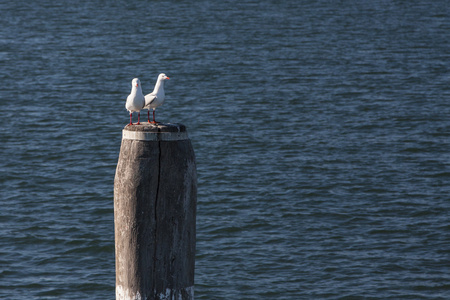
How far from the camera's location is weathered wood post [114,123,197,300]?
6.69 m

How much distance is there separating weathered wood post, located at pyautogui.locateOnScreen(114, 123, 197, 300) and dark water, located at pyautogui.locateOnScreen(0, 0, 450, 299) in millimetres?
10929

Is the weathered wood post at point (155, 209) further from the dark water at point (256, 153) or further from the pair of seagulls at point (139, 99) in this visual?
the dark water at point (256, 153)

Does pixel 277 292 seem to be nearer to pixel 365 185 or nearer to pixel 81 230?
pixel 81 230

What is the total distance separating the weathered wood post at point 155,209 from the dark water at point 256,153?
1093 cm

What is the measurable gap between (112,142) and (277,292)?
14.9 meters

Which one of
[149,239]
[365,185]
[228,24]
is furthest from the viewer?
[228,24]

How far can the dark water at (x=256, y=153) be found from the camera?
19.0 metres

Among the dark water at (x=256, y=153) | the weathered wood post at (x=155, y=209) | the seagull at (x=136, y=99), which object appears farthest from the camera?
the dark water at (x=256, y=153)

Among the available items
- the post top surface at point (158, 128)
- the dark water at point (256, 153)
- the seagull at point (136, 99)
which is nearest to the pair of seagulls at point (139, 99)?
the seagull at point (136, 99)

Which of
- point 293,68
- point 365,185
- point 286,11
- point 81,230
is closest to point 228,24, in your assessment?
point 286,11

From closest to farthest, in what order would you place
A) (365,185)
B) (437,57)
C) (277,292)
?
(277,292), (365,185), (437,57)

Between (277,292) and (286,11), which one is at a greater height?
(286,11)

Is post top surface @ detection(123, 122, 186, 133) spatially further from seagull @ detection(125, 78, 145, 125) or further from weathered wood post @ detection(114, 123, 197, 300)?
seagull @ detection(125, 78, 145, 125)

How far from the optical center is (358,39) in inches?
2254
